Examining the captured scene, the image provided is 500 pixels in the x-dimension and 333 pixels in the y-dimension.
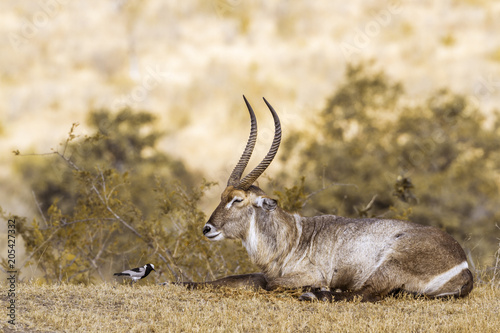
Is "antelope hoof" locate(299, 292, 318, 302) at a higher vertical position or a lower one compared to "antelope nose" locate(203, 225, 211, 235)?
lower

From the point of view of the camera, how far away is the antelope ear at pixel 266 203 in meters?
8.45

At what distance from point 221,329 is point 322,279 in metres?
2.55

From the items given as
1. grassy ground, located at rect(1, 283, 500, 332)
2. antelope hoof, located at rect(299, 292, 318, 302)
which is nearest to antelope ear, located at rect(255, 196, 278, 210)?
grassy ground, located at rect(1, 283, 500, 332)

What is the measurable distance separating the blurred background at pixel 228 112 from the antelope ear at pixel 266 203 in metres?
2.81

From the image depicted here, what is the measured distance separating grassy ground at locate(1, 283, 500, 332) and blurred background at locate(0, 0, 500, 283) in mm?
3131

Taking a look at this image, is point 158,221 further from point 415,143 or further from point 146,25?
point 146,25

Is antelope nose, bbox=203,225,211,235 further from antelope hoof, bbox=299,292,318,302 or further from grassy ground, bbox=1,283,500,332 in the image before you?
antelope hoof, bbox=299,292,318,302

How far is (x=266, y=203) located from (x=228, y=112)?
40.5 meters

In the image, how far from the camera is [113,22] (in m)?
61.1

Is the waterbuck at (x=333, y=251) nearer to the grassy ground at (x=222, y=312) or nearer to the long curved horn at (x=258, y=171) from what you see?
the long curved horn at (x=258, y=171)

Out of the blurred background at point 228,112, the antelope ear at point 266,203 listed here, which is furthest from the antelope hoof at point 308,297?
the blurred background at point 228,112

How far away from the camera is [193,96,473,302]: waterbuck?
315 inches

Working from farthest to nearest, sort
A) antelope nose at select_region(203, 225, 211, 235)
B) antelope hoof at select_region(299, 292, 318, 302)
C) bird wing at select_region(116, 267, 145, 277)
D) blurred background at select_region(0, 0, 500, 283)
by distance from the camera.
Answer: blurred background at select_region(0, 0, 500, 283)
bird wing at select_region(116, 267, 145, 277)
antelope nose at select_region(203, 225, 211, 235)
antelope hoof at select_region(299, 292, 318, 302)

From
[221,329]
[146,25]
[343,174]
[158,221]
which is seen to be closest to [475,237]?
[343,174]
